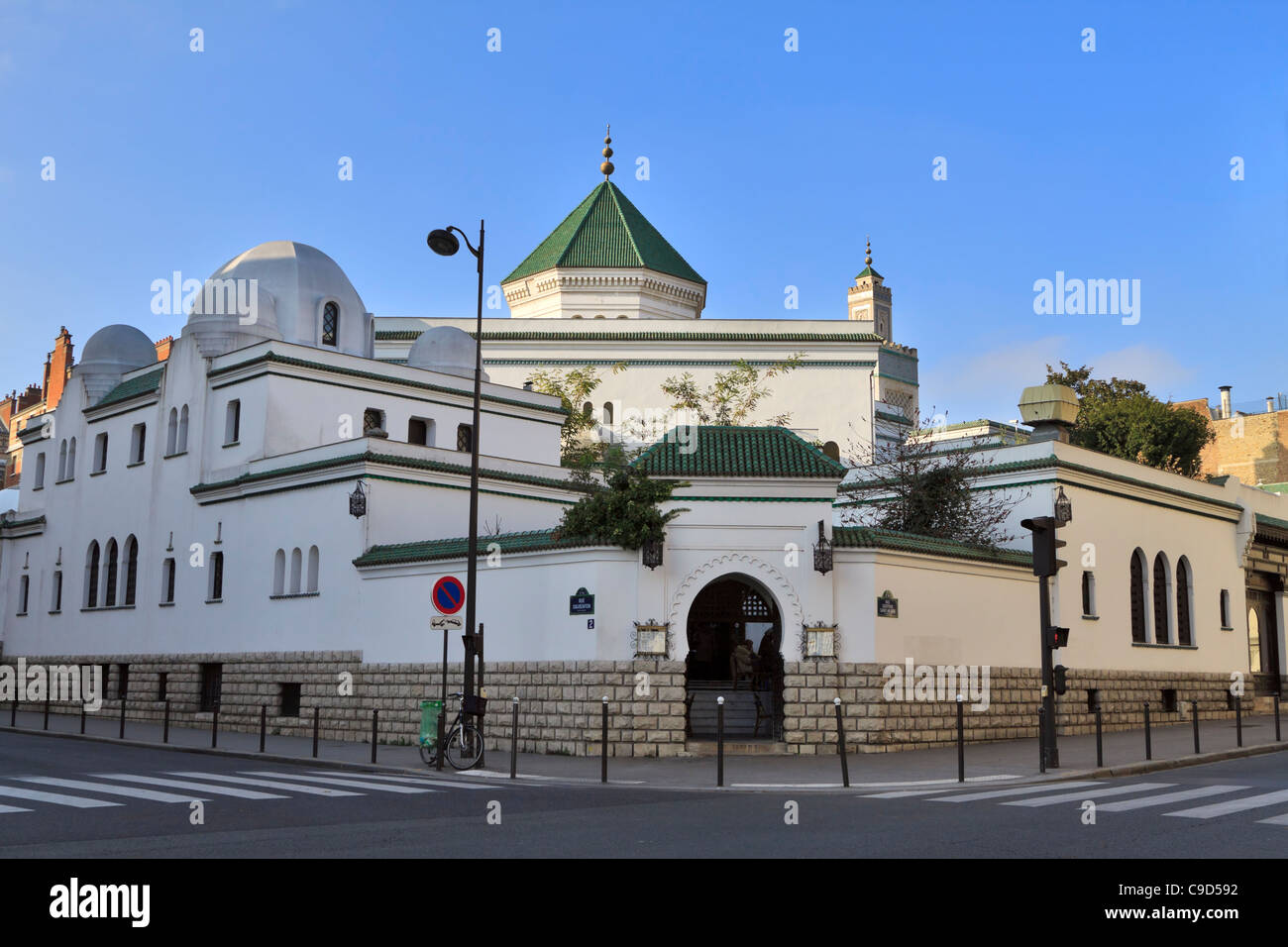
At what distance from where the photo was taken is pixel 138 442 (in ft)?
117

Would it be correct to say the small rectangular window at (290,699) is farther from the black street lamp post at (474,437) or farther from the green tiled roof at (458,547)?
the black street lamp post at (474,437)

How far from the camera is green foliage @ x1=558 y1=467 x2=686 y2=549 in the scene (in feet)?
71.3

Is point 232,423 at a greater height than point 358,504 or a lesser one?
greater

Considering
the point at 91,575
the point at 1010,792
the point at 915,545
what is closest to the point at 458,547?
the point at 915,545

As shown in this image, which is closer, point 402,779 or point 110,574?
point 402,779

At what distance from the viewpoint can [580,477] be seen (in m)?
34.6

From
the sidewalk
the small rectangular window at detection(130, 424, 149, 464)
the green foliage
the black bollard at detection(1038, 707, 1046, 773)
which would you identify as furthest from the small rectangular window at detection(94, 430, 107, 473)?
the black bollard at detection(1038, 707, 1046, 773)

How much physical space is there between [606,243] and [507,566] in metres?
33.1

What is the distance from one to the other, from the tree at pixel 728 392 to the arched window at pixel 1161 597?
19747 mm

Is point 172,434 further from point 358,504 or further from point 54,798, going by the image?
point 54,798

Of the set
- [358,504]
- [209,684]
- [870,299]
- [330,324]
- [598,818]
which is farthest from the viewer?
[870,299]

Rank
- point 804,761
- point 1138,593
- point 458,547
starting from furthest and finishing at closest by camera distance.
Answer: point 1138,593
point 458,547
point 804,761
